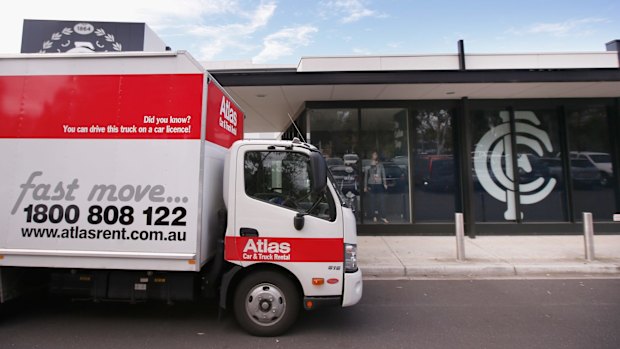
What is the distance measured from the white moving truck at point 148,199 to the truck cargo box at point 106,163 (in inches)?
0.4

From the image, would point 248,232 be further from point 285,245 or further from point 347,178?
point 347,178

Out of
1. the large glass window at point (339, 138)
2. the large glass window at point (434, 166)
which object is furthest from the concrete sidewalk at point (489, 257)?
the large glass window at point (339, 138)

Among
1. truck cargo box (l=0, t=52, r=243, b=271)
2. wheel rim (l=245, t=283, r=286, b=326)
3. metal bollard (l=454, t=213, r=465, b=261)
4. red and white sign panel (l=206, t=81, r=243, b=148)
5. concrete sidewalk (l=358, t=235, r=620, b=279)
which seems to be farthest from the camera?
metal bollard (l=454, t=213, r=465, b=261)

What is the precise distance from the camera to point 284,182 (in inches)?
141

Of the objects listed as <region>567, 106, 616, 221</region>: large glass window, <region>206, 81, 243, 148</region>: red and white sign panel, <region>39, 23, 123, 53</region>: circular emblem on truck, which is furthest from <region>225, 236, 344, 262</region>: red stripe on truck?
<region>39, 23, 123, 53</region>: circular emblem on truck

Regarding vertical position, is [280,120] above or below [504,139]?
above

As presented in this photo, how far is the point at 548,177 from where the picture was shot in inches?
364

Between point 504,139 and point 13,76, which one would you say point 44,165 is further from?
point 504,139

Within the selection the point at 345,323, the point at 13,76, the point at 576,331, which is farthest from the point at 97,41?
the point at 576,331

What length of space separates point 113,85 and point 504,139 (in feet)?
32.4

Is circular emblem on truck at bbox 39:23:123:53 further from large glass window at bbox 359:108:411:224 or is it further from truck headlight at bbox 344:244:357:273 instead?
truck headlight at bbox 344:244:357:273

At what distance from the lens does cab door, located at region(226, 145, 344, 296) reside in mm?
3451

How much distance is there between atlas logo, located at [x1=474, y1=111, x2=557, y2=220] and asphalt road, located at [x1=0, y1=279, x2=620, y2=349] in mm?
4555

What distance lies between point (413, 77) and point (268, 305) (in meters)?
6.26
